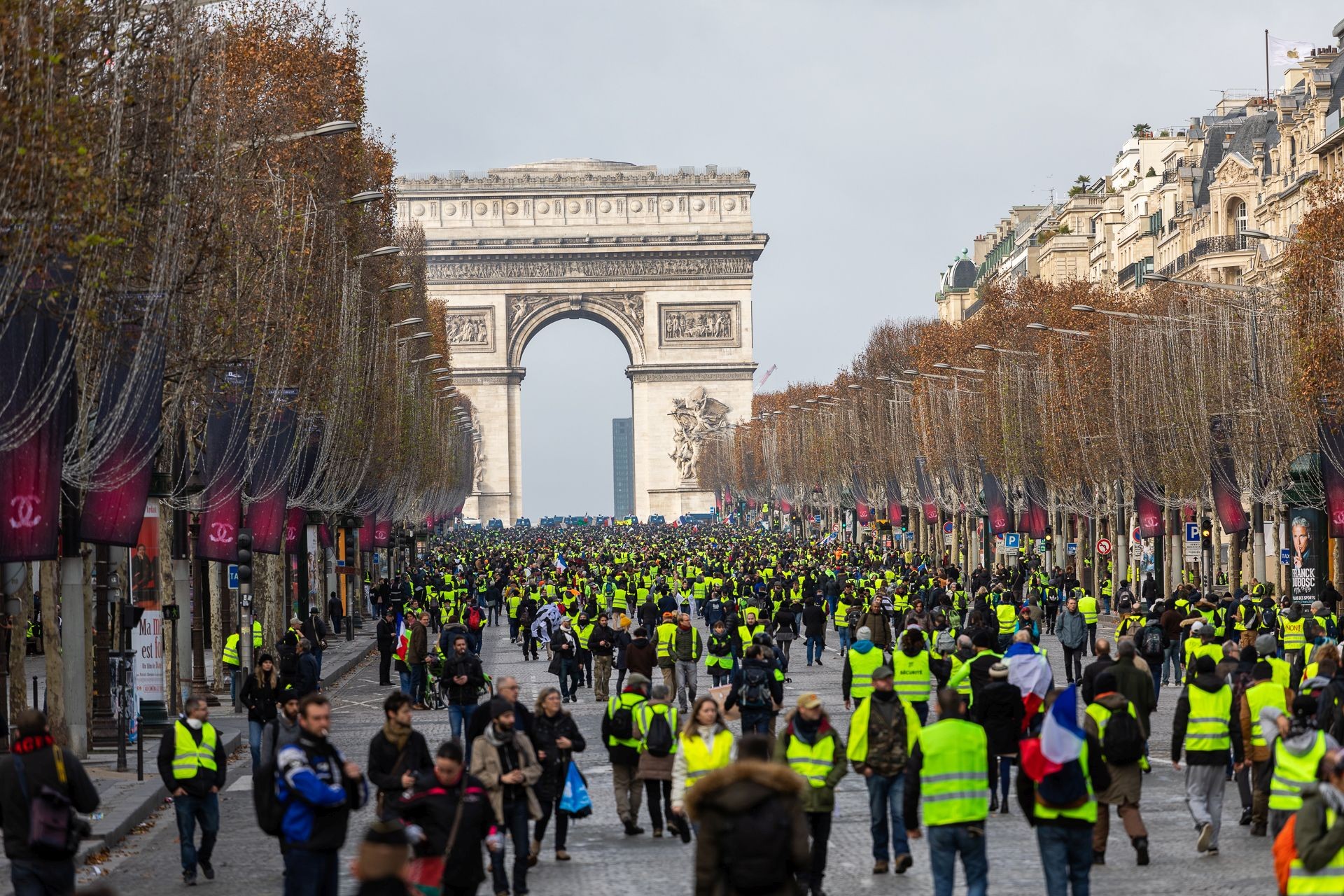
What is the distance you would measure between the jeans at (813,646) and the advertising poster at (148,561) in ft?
47.6

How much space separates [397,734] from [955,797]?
3395mm

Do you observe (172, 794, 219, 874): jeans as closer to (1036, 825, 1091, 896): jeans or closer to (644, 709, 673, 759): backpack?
(644, 709, 673, 759): backpack

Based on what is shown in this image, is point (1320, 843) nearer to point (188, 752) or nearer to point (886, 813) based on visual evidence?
point (886, 813)

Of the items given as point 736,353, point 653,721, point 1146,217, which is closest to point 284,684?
point 653,721

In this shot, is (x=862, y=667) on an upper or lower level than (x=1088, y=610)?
lower

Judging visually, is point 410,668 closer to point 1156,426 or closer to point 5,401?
point 5,401

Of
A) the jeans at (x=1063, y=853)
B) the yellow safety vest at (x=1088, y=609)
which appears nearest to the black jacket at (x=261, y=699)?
the jeans at (x=1063, y=853)

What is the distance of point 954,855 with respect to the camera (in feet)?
47.3

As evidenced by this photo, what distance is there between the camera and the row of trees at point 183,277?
1886 cm

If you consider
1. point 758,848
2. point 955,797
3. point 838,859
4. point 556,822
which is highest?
point 758,848

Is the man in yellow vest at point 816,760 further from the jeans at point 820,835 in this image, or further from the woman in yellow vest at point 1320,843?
the woman in yellow vest at point 1320,843

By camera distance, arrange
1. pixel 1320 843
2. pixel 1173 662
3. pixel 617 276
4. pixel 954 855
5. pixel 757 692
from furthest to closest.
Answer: pixel 617 276, pixel 1173 662, pixel 757 692, pixel 954 855, pixel 1320 843

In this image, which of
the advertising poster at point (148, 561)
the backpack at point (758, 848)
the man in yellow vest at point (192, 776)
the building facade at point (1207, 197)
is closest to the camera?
the backpack at point (758, 848)

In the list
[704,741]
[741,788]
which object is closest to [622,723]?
[704,741]
